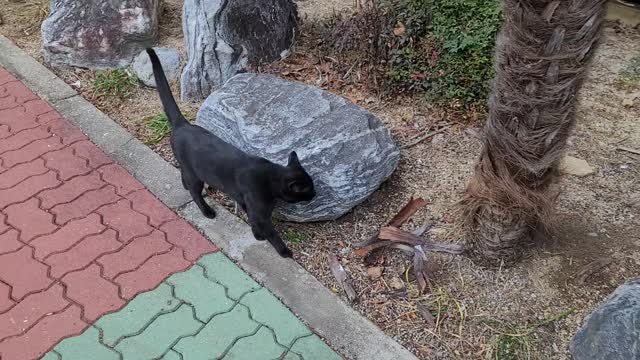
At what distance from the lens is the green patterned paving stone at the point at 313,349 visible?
8.32 feet

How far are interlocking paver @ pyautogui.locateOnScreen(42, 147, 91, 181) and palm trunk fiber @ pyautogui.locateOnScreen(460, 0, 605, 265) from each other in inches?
99.7

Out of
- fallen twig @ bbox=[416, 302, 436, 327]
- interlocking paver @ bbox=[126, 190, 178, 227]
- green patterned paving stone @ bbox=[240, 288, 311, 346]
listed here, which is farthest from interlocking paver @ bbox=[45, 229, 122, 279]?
fallen twig @ bbox=[416, 302, 436, 327]

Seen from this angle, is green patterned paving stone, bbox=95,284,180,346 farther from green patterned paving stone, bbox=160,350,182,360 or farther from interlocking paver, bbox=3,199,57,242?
interlocking paver, bbox=3,199,57,242

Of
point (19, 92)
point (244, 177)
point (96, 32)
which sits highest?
point (244, 177)

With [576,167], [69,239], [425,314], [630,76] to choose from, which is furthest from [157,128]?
[630,76]

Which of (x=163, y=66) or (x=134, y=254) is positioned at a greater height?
(x=163, y=66)

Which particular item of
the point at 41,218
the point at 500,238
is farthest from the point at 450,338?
the point at 41,218

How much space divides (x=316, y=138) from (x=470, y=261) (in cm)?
110

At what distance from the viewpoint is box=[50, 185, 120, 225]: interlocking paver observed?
331 cm

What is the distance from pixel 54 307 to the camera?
2762 millimetres

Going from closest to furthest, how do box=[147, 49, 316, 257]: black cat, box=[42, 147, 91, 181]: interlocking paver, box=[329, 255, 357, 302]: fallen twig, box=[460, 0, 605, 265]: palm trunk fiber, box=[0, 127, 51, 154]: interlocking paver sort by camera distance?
box=[460, 0, 605, 265]: palm trunk fiber, box=[329, 255, 357, 302]: fallen twig, box=[147, 49, 316, 257]: black cat, box=[42, 147, 91, 181]: interlocking paver, box=[0, 127, 51, 154]: interlocking paver

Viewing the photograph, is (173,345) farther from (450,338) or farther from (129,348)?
(450,338)

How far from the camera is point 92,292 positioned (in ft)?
9.31

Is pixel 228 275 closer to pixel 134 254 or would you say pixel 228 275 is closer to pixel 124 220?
pixel 134 254
